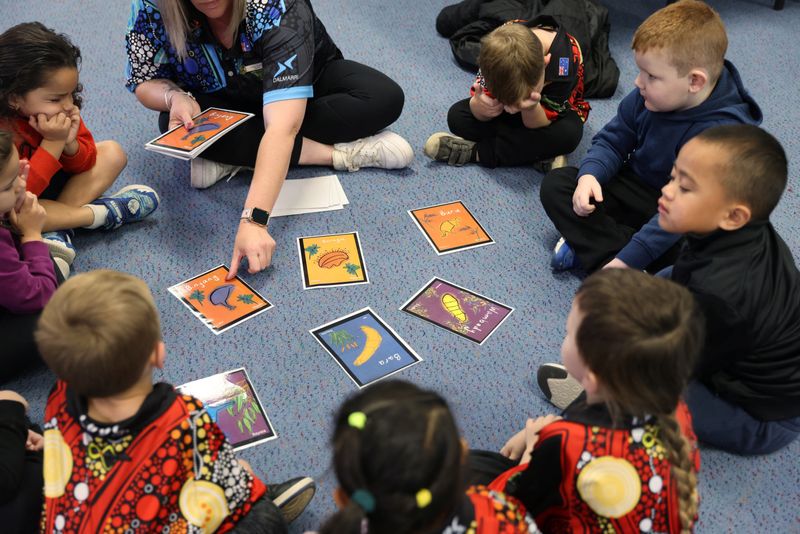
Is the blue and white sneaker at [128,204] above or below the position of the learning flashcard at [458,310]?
Result: above

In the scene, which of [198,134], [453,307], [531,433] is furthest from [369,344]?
[198,134]

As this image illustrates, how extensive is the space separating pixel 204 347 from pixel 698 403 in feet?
3.90

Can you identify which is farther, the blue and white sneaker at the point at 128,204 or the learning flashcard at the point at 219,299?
the blue and white sneaker at the point at 128,204

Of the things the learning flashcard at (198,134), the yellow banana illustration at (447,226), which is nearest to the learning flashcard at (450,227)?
the yellow banana illustration at (447,226)

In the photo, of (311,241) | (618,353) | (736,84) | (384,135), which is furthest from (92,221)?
(736,84)

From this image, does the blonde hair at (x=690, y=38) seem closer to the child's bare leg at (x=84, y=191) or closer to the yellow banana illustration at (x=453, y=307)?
the yellow banana illustration at (x=453, y=307)

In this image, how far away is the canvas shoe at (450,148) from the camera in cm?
233

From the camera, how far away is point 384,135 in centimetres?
232

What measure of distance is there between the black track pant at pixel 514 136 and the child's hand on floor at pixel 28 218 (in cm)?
139

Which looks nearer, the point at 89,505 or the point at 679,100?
the point at 89,505

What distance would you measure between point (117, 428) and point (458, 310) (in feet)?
3.34

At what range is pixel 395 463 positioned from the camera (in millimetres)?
809

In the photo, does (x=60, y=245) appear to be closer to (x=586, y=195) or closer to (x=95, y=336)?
(x=95, y=336)

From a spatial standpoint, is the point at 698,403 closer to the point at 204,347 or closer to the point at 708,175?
the point at 708,175
